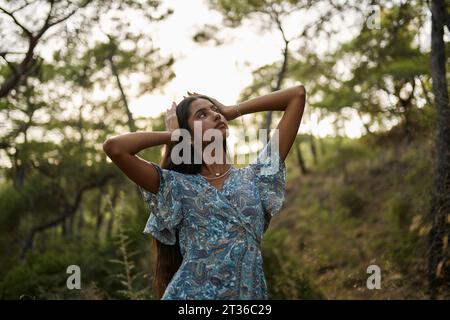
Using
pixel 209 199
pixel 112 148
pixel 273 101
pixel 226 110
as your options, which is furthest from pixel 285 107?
pixel 112 148

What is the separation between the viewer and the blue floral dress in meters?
2.16

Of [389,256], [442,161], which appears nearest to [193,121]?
[442,161]

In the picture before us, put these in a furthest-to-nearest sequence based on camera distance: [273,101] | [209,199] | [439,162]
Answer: [439,162]
[273,101]
[209,199]

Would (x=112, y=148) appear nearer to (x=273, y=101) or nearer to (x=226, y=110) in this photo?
(x=226, y=110)

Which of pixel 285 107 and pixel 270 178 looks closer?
pixel 270 178

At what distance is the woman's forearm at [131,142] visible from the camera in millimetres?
2193

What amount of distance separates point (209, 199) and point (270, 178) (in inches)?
12.6

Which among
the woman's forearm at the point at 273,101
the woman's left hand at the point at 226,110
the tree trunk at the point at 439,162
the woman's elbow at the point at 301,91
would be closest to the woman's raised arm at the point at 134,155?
the woman's left hand at the point at 226,110

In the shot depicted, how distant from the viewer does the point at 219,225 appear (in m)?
2.23

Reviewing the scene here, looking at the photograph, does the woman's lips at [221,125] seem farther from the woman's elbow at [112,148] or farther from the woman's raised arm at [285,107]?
the woman's elbow at [112,148]

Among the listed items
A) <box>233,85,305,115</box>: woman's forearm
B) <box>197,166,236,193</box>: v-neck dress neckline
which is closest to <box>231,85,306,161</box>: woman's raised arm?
<box>233,85,305,115</box>: woman's forearm

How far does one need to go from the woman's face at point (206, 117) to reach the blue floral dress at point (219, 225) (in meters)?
0.21

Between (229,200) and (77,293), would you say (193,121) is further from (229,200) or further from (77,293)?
(77,293)

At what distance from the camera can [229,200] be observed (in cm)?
231
